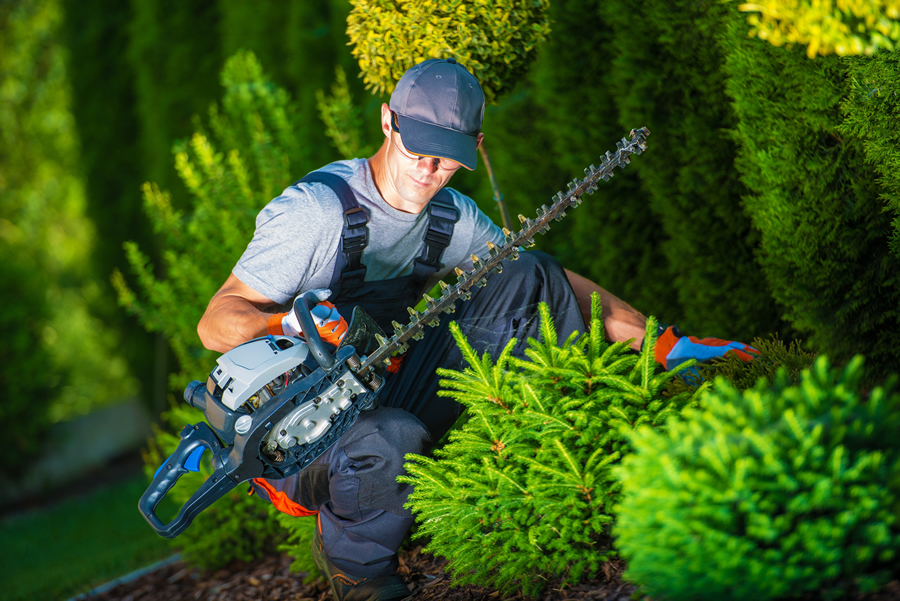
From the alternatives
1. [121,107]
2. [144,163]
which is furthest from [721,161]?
[121,107]

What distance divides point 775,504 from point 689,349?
1.17 meters

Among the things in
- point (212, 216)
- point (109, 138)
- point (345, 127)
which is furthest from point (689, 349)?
point (109, 138)

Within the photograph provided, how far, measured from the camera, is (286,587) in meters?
3.14

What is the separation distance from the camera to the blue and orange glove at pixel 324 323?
2.14m

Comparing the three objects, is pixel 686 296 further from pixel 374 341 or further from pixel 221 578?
pixel 221 578

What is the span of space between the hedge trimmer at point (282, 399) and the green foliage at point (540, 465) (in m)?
0.27

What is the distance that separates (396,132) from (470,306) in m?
0.75

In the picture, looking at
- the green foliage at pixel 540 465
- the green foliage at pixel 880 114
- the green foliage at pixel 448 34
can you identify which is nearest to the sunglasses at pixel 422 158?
the green foliage at pixel 448 34

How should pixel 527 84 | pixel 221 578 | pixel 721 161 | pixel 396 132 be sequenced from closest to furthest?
1. pixel 396 132
2. pixel 721 161
3. pixel 221 578
4. pixel 527 84

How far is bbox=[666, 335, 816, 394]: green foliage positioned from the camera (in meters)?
2.17

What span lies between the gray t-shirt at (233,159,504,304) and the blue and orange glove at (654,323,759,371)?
0.88 metres

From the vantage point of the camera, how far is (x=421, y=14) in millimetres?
2955

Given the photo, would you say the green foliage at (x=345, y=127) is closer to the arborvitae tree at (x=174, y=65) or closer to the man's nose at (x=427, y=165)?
the man's nose at (x=427, y=165)

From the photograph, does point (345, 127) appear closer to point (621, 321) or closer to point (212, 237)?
point (212, 237)
